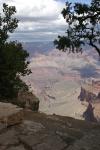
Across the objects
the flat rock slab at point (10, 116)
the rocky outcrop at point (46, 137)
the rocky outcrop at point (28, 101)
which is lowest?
the rocky outcrop at point (46, 137)

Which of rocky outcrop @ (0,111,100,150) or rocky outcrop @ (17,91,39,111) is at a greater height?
rocky outcrop @ (17,91,39,111)

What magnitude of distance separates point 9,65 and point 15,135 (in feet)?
77.1

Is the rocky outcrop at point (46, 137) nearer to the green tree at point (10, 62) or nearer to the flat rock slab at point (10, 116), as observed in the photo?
the flat rock slab at point (10, 116)

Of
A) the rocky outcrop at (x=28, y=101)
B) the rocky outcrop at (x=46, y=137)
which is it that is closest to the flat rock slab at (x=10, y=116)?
the rocky outcrop at (x=46, y=137)

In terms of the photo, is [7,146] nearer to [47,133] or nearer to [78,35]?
[47,133]

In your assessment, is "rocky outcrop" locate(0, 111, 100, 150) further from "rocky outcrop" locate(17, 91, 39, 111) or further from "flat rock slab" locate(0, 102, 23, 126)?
"rocky outcrop" locate(17, 91, 39, 111)

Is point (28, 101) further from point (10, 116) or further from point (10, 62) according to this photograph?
point (10, 116)

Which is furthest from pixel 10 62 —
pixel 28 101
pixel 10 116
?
pixel 10 116

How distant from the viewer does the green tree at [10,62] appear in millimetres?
43125

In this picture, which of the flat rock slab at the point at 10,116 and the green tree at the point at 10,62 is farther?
the green tree at the point at 10,62

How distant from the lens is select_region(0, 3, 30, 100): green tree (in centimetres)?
4312

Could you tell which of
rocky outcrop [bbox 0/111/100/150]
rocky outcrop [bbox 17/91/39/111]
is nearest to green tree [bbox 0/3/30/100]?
rocky outcrop [bbox 17/91/39/111]

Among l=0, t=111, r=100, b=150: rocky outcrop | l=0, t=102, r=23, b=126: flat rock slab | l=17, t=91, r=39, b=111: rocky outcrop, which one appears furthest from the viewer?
l=17, t=91, r=39, b=111: rocky outcrop

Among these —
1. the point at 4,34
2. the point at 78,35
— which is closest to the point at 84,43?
the point at 78,35
